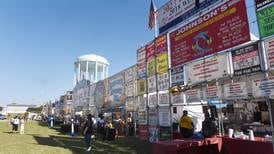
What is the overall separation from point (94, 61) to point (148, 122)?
3694 centimetres

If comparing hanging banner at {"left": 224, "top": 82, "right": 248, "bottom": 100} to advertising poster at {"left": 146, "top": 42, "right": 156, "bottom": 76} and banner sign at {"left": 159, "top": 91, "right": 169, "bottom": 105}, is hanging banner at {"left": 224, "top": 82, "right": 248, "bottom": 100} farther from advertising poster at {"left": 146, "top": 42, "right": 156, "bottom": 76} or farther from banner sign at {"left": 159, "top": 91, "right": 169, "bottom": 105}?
advertising poster at {"left": 146, "top": 42, "right": 156, "bottom": 76}

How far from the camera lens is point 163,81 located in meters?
14.0

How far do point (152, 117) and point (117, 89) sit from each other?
7.89 m

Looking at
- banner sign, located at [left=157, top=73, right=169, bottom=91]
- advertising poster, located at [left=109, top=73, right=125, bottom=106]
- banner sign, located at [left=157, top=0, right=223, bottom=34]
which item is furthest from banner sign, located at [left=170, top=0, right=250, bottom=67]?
advertising poster, located at [left=109, top=73, right=125, bottom=106]

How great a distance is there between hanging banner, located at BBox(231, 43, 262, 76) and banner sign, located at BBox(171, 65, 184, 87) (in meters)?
3.15

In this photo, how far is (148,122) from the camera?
15383mm

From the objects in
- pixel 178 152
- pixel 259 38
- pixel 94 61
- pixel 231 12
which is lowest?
pixel 178 152

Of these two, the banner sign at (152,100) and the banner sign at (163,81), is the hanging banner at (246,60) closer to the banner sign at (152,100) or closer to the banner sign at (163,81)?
the banner sign at (163,81)

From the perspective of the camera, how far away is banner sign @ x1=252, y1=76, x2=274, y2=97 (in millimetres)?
8273

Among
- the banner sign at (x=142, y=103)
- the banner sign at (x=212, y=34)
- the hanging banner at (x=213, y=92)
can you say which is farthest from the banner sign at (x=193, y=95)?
the banner sign at (x=142, y=103)

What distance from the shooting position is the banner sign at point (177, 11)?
11.8 metres

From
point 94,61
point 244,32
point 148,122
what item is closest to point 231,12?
point 244,32

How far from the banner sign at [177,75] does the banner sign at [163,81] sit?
1.72 feet

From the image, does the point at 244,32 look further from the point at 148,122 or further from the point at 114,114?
the point at 114,114
